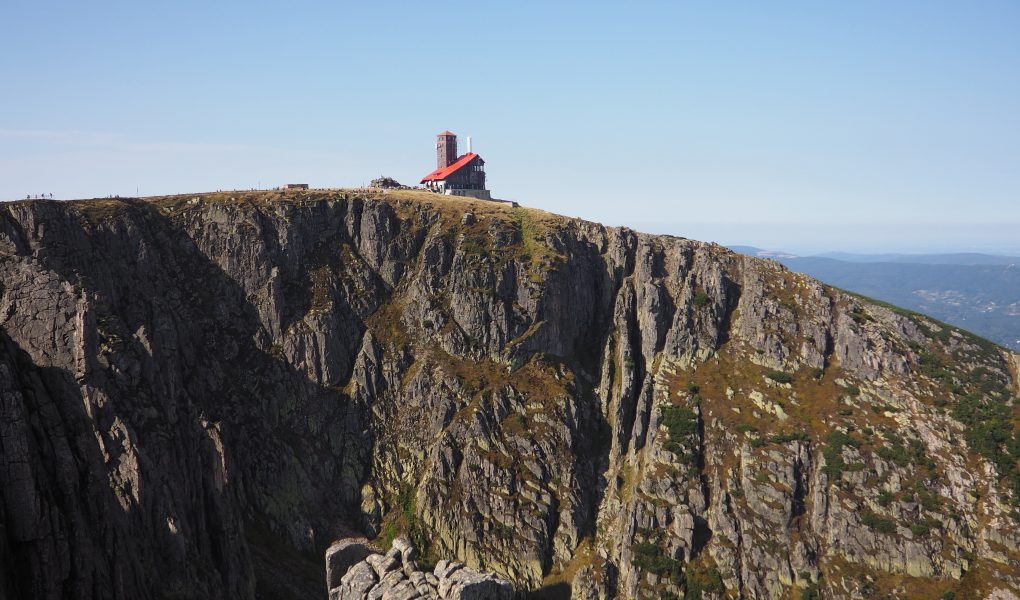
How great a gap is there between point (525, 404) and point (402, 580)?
90.5 m

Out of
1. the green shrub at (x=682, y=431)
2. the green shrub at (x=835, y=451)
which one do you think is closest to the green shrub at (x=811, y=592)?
the green shrub at (x=835, y=451)

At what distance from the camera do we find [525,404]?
140 meters

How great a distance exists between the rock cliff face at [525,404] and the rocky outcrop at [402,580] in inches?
1550

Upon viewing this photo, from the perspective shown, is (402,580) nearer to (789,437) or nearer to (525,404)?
(525,404)

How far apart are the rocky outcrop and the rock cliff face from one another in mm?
39375

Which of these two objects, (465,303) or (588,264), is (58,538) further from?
(588,264)

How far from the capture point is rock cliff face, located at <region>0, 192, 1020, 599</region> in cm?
A: 11088

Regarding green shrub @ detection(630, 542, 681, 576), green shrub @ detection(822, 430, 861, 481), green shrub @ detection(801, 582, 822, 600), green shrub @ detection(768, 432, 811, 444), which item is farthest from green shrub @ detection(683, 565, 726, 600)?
green shrub @ detection(822, 430, 861, 481)

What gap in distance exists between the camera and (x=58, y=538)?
143ft

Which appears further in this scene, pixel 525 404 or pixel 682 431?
pixel 525 404

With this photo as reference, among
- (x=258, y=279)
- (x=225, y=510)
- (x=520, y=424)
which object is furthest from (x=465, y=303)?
(x=225, y=510)

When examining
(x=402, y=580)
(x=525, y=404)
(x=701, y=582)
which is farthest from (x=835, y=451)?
(x=402, y=580)

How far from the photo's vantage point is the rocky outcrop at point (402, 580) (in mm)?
48406

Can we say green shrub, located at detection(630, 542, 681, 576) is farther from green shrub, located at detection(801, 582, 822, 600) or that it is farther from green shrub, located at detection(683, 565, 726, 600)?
green shrub, located at detection(801, 582, 822, 600)
